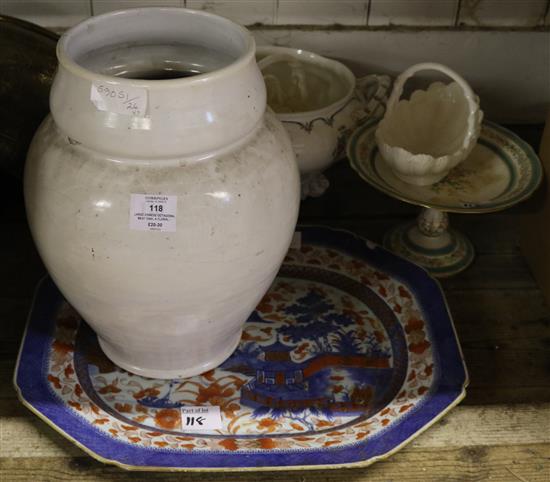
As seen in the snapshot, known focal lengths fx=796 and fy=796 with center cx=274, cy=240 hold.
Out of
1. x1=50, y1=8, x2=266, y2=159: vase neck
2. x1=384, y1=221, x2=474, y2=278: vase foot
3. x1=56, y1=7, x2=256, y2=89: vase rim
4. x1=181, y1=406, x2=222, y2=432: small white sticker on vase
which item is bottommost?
x1=181, y1=406, x2=222, y2=432: small white sticker on vase

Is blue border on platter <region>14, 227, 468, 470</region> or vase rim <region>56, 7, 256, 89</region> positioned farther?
blue border on platter <region>14, 227, 468, 470</region>

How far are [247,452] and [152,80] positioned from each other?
1.16ft

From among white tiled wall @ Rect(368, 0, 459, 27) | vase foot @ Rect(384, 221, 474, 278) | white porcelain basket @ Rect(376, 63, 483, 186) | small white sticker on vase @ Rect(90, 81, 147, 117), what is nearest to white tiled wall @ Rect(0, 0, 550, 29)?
white tiled wall @ Rect(368, 0, 459, 27)

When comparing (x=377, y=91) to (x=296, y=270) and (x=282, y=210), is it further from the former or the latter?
(x=282, y=210)

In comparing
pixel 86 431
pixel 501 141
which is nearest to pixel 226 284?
pixel 86 431

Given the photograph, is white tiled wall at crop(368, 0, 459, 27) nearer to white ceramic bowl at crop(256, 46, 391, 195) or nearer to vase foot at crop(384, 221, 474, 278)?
white ceramic bowl at crop(256, 46, 391, 195)

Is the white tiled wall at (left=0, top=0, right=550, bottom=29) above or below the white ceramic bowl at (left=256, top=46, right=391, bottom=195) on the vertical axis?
above

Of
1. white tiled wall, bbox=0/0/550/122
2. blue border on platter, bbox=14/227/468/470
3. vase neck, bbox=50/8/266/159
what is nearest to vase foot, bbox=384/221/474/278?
blue border on platter, bbox=14/227/468/470

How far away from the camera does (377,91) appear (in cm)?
100

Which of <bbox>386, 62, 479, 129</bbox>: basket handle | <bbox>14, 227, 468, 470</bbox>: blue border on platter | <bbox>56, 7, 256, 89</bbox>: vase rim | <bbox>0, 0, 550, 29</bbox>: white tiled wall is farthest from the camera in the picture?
<bbox>0, 0, 550, 29</bbox>: white tiled wall

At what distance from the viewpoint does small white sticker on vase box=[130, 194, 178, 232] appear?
0.65m

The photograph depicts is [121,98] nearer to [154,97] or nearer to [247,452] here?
[154,97]

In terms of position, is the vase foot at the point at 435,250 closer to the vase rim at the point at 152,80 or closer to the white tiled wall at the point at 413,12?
the white tiled wall at the point at 413,12

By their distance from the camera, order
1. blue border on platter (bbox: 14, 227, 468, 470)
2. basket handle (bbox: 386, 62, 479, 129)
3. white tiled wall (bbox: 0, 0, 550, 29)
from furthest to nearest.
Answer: white tiled wall (bbox: 0, 0, 550, 29), basket handle (bbox: 386, 62, 479, 129), blue border on platter (bbox: 14, 227, 468, 470)
